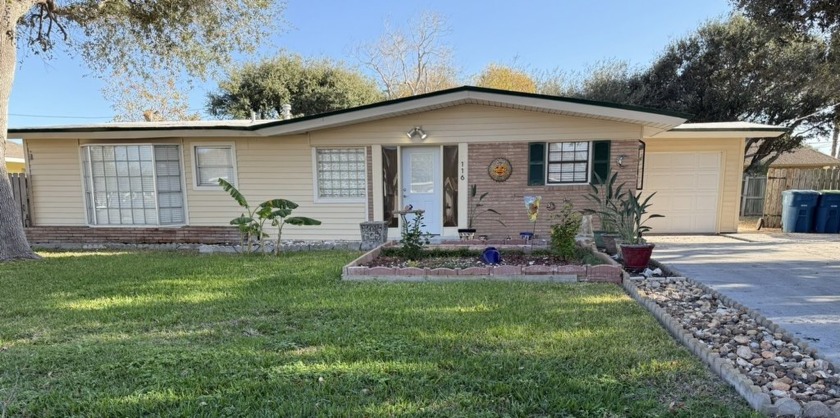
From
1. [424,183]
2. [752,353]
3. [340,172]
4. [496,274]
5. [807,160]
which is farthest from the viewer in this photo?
[807,160]

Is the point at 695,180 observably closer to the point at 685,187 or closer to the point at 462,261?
the point at 685,187

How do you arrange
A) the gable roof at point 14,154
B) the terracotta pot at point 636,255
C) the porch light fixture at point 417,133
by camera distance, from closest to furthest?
1. the terracotta pot at point 636,255
2. the porch light fixture at point 417,133
3. the gable roof at point 14,154

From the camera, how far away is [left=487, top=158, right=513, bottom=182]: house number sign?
8.23m

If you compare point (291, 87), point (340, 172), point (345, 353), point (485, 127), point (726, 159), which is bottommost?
point (345, 353)

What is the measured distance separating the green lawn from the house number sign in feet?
12.5

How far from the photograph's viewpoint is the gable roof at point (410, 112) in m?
7.42

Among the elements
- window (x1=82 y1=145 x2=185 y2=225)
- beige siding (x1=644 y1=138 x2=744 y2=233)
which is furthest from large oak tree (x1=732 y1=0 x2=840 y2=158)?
window (x1=82 y1=145 x2=185 y2=225)

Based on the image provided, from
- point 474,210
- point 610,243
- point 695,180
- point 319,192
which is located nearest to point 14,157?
point 319,192

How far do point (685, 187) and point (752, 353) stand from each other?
25.0 feet

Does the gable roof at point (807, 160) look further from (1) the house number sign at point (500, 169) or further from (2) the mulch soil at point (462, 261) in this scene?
(2) the mulch soil at point (462, 261)

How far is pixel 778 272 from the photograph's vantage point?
5227 mm

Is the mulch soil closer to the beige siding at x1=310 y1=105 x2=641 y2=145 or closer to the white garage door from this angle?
the beige siding at x1=310 y1=105 x2=641 y2=145

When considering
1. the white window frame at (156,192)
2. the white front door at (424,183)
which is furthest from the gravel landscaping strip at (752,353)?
the white window frame at (156,192)

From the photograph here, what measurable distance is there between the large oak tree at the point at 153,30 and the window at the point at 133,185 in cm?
318
